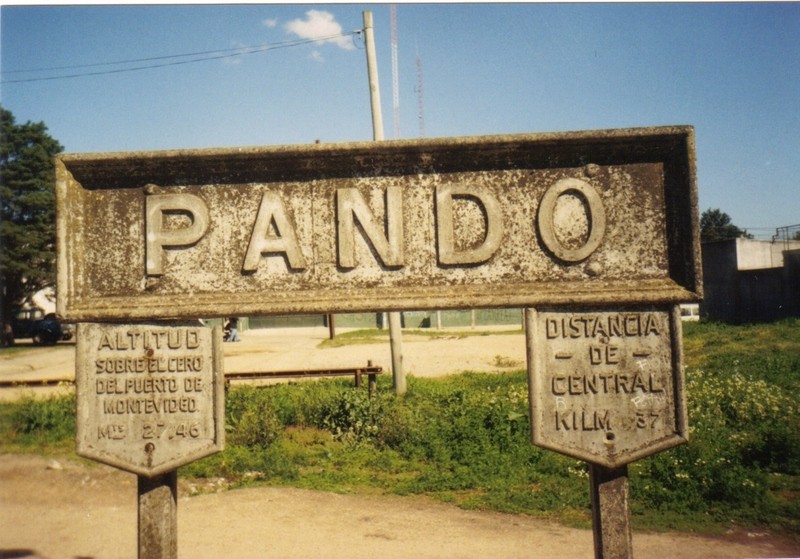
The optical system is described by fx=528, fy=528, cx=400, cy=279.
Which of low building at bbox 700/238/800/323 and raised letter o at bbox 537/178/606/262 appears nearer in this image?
raised letter o at bbox 537/178/606/262

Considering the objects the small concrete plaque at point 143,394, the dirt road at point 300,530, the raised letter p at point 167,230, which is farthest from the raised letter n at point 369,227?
the dirt road at point 300,530

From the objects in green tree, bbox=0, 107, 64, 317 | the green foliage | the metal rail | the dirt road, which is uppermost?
green tree, bbox=0, 107, 64, 317

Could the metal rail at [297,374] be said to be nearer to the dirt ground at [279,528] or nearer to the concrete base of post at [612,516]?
the dirt ground at [279,528]

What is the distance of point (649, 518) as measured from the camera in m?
5.45

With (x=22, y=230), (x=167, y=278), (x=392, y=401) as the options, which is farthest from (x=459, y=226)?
(x=22, y=230)

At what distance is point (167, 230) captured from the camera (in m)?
2.34

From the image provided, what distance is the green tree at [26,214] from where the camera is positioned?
26344 millimetres

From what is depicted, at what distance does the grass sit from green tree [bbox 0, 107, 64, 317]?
2050 cm

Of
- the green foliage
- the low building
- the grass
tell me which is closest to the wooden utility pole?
the grass

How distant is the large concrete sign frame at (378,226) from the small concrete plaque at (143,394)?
118mm

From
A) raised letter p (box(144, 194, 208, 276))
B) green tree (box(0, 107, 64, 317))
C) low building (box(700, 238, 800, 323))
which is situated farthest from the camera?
green tree (box(0, 107, 64, 317))

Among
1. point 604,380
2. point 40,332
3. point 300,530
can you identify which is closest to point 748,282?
point 300,530

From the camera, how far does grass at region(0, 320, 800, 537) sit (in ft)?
19.0

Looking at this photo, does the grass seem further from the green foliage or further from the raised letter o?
the raised letter o
